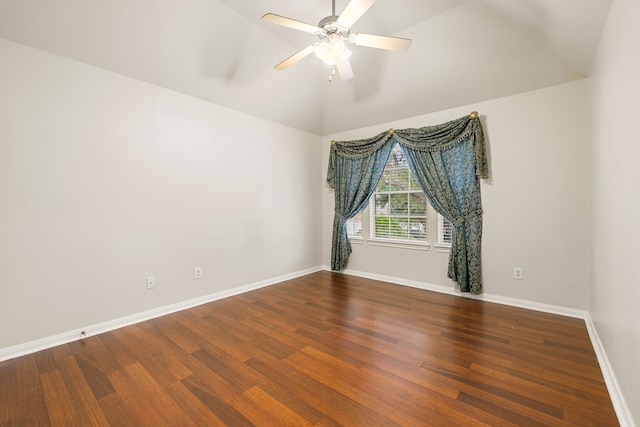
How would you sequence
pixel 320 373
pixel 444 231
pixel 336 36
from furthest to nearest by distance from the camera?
pixel 444 231 → pixel 336 36 → pixel 320 373

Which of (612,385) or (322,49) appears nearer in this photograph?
(612,385)

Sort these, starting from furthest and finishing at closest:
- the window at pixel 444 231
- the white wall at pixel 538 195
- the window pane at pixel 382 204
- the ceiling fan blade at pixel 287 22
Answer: the window pane at pixel 382 204
the window at pixel 444 231
the white wall at pixel 538 195
the ceiling fan blade at pixel 287 22

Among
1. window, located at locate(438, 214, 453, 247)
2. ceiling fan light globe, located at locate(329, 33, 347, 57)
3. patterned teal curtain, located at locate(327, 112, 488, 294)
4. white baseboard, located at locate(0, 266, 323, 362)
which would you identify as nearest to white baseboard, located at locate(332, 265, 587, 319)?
patterned teal curtain, located at locate(327, 112, 488, 294)

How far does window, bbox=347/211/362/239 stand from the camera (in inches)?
182

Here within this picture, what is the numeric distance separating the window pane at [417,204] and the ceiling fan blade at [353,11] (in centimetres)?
260

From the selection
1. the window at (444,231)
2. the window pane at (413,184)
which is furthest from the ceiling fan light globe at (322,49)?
the window at (444,231)

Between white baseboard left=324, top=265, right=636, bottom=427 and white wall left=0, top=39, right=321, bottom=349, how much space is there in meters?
2.08

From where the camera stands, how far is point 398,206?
424 cm

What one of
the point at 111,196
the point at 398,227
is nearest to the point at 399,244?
the point at 398,227

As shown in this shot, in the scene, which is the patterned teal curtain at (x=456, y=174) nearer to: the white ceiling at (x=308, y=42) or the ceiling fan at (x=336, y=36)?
the white ceiling at (x=308, y=42)

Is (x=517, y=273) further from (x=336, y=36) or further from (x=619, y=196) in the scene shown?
(x=336, y=36)

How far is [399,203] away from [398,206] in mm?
50

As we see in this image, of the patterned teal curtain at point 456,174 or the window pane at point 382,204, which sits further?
the window pane at point 382,204

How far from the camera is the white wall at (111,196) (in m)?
2.22
